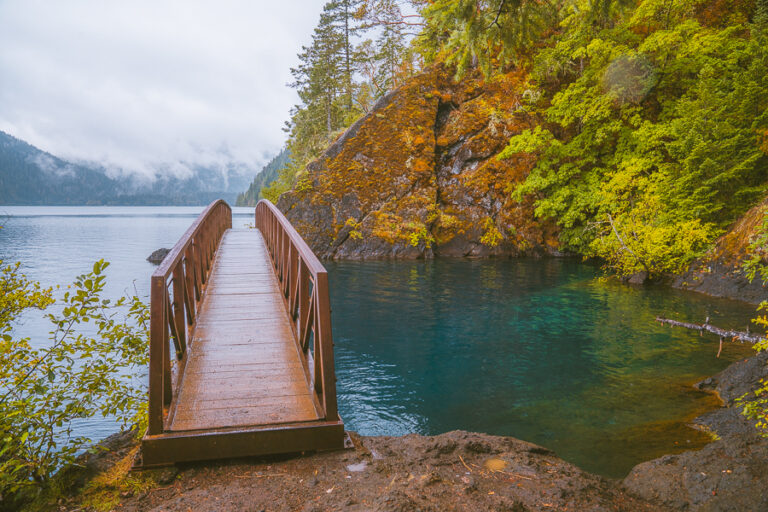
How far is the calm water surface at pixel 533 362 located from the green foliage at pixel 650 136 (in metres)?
2.14

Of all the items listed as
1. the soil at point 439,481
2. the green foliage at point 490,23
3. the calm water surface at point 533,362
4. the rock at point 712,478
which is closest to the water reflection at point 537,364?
the calm water surface at point 533,362

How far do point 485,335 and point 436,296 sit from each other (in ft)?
12.6

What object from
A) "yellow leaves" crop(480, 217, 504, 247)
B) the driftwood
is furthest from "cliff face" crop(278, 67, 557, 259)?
the driftwood

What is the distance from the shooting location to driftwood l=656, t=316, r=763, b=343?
720 centimetres

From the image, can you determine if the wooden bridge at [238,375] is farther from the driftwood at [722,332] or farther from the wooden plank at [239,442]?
the driftwood at [722,332]

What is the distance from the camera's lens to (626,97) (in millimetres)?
16281

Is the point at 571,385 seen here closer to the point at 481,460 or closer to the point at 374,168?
the point at 481,460

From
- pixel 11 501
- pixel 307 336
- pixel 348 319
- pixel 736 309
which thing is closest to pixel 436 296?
pixel 348 319

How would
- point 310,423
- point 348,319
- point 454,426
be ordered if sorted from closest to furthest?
point 310,423
point 454,426
point 348,319

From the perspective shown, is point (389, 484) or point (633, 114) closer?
point (389, 484)

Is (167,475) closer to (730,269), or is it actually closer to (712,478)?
(712,478)

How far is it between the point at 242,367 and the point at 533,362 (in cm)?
563

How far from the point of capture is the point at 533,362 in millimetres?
8047

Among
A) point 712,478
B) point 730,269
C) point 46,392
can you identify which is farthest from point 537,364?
point 730,269
